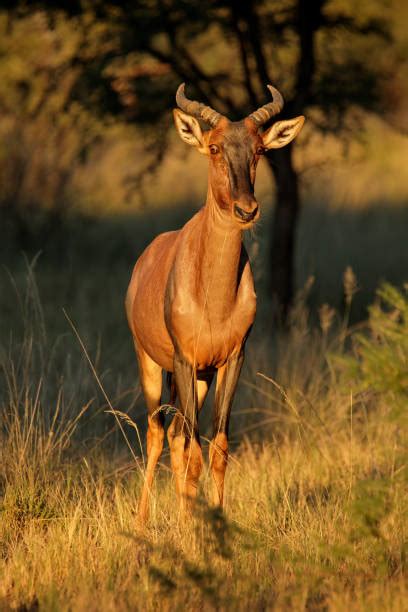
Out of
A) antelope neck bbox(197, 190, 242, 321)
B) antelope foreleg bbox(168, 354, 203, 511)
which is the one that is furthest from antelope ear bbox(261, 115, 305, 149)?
antelope foreleg bbox(168, 354, 203, 511)

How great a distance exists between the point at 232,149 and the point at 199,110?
0.46 m

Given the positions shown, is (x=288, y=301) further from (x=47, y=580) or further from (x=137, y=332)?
(x=47, y=580)

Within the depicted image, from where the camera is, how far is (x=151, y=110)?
1154cm

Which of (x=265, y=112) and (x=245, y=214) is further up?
(x=265, y=112)

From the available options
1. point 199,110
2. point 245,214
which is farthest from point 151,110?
point 245,214

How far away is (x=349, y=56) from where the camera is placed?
12.6 metres

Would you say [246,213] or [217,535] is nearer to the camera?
[217,535]

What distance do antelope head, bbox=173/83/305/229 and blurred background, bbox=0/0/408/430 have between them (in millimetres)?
2021

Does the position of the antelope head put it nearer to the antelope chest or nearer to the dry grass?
the antelope chest

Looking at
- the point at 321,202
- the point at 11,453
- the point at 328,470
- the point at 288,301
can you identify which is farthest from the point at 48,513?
the point at 321,202

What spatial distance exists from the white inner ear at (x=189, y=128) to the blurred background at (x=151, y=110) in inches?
75.7

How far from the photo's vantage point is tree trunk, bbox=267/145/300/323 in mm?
11289

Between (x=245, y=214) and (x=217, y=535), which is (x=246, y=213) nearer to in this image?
(x=245, y=214)

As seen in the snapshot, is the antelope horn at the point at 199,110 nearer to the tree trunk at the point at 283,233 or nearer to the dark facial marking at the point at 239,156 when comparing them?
the dark facial marking at the point at 239,156
